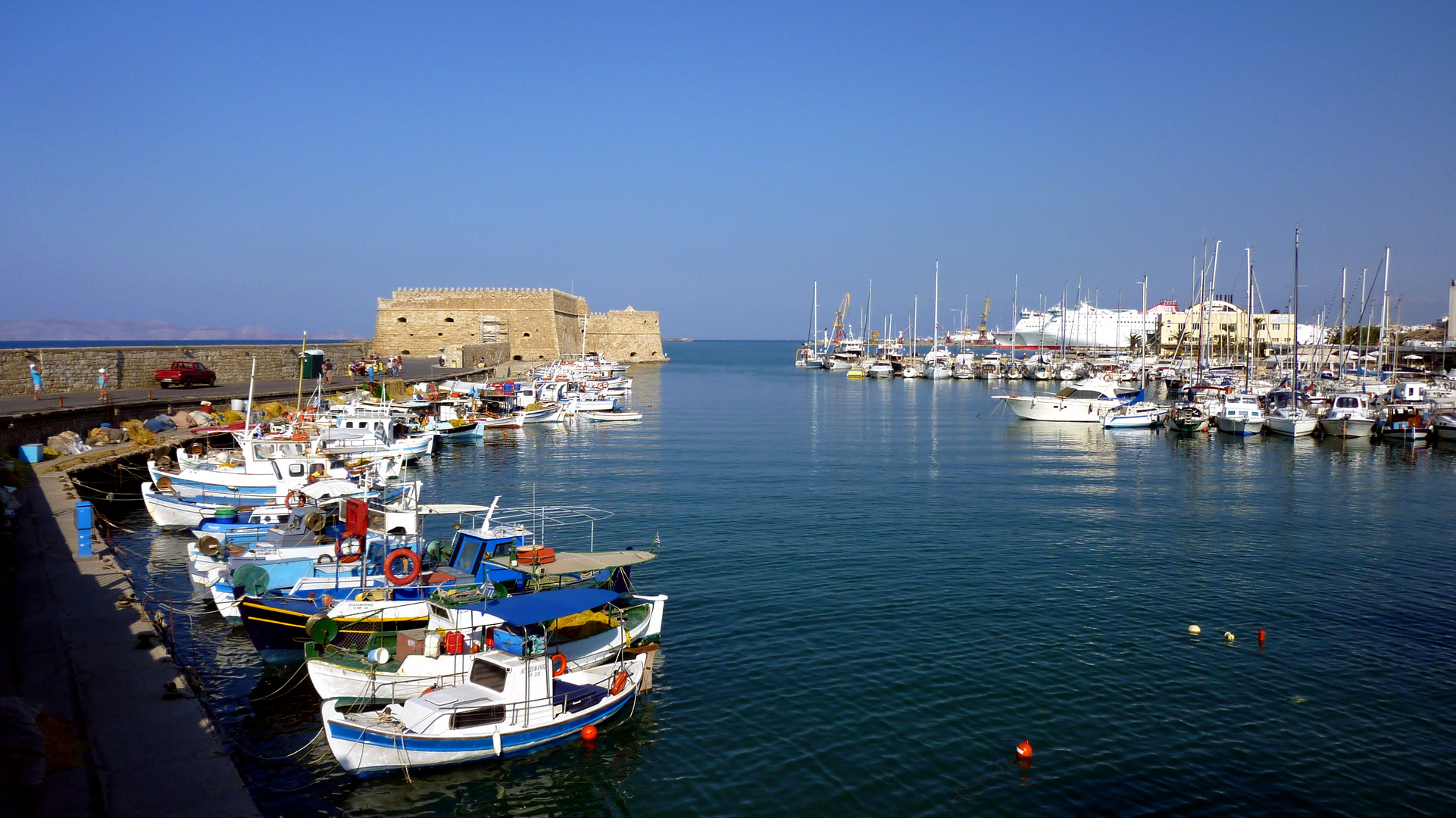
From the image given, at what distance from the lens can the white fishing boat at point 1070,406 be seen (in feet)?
174

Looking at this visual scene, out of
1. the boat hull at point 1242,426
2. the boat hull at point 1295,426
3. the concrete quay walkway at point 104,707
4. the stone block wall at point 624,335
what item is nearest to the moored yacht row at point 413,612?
the concrete quay walkway at point 104,707

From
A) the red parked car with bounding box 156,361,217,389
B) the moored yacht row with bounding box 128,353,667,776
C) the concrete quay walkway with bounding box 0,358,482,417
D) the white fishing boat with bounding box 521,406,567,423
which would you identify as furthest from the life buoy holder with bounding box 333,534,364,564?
the white fishing boat with bounding box 521,406,567,423

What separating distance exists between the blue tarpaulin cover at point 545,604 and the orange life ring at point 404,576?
7.70 feet

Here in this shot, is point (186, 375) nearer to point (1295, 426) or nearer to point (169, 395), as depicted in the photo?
point (169, 395)

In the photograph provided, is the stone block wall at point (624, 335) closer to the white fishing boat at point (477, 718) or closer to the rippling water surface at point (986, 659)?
the rippling water surface at point (986, 659)

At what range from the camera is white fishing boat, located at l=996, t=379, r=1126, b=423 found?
174 feet

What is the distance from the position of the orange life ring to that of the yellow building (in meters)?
108

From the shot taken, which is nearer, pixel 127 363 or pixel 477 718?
pixel 477 718

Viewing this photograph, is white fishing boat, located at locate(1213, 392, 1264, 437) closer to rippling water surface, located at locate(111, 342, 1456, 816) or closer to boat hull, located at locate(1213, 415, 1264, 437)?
boat hull, located at locate(1213, 415, 1264, 437)

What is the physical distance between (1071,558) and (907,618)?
666 centimetres

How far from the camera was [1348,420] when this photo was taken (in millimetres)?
44625

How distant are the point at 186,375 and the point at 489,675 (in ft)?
130

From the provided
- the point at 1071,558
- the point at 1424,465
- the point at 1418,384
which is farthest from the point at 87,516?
the point at 1418,384

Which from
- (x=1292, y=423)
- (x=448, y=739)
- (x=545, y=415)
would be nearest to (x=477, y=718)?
(x=448, y=739)
